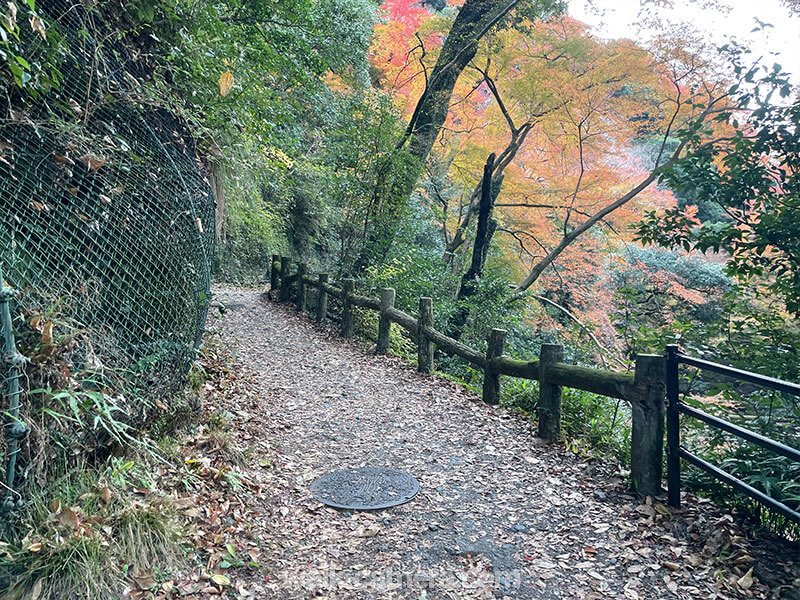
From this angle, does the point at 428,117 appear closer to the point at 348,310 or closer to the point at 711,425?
the point at 348,310

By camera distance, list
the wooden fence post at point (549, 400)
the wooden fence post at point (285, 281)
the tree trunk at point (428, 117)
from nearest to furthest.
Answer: the wooden fence post at point (549, 400)
the tree trunk at point (428, 117)
the wooden fence post at point (285, 281)

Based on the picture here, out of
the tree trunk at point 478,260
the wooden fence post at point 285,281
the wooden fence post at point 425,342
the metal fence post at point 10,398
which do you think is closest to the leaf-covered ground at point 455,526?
the metal fence post at point 10,398

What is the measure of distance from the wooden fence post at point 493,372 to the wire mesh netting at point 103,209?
137 inches

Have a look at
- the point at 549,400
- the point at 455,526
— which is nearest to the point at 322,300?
the point at 549,400

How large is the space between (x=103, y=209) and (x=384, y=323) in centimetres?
574

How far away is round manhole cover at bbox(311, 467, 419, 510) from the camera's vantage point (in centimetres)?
366

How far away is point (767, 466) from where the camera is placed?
9.93ft

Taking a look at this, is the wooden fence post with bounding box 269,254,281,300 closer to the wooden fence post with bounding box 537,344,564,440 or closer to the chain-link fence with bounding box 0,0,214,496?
the chain-link fence with bounding box 0,0,214,496

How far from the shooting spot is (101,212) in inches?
129

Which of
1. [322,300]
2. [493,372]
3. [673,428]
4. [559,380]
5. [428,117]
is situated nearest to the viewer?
[673,428]

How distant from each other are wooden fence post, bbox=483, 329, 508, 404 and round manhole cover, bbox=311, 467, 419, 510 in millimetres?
2186

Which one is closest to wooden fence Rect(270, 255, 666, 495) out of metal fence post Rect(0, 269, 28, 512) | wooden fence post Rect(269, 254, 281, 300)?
metal fence post Rect(0, 269, 28, 512)

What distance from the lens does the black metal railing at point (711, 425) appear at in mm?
2576

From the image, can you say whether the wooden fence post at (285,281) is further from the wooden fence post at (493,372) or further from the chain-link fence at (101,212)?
the chain-link fence at (101,212)
